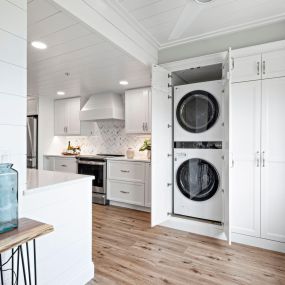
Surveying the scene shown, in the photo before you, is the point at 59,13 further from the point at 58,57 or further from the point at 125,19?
the point at 58,57

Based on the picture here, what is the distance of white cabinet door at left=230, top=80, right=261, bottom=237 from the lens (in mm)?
2268

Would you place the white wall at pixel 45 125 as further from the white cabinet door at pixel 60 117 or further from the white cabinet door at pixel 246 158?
the white cabinet door at pixel 246 158

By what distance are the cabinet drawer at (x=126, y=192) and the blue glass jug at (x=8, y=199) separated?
8.52 feet

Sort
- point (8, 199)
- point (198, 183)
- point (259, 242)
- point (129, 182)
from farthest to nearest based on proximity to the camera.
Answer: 1. point (129, 182)
2. point (198, 183)
3. point (259, 242)
4. point (8, 199)

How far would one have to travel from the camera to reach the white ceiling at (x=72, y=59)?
1726mm

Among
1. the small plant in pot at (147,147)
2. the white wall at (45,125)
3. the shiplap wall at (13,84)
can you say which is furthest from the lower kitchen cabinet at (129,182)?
the shiplap wall at (13,84)

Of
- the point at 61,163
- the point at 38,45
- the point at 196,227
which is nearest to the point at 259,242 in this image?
the point at 196,227

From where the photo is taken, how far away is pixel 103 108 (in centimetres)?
404

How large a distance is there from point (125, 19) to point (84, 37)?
1.47 ft

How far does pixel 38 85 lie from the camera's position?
3.71m

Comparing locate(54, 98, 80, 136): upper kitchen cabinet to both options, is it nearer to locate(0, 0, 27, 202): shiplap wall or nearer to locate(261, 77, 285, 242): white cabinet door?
locate(0, 0, 27, 202): shiplap wall

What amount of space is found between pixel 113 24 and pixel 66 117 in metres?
3.10

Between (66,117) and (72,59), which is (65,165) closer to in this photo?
(66,117)

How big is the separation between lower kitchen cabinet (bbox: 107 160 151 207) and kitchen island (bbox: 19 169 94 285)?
5.71ft
